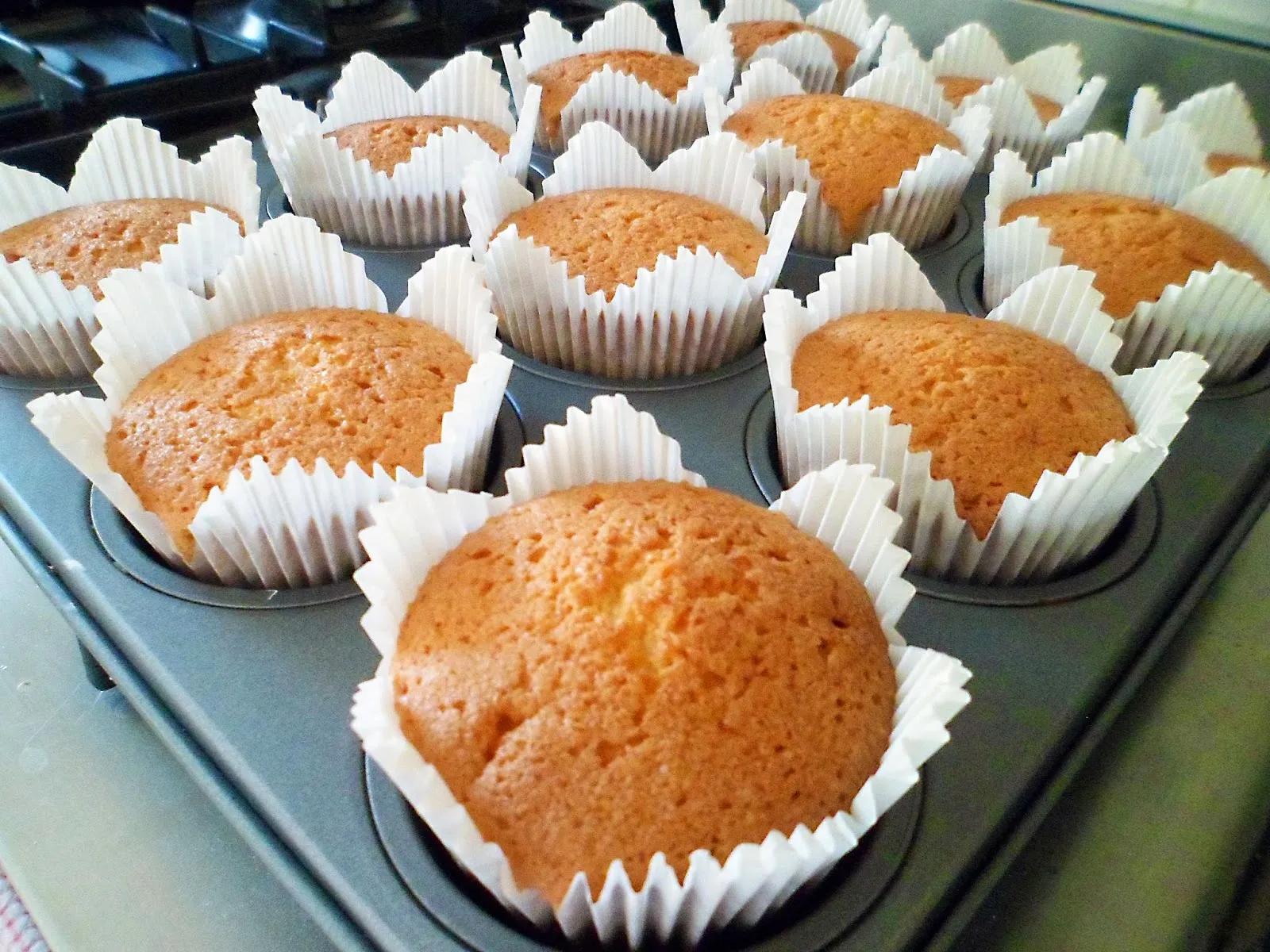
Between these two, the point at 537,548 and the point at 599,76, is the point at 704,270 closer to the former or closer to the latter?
the point at 537,548

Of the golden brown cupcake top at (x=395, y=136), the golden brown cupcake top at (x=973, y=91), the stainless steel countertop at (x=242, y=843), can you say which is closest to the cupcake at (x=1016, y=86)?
the golden brown cupcake top at (x=973, y=91)

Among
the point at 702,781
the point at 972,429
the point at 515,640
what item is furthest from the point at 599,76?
the point at 702,781

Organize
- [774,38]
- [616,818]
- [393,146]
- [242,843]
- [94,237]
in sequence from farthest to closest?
1. [774,38]
2. [393,146]
3. [94,237]
4. [242,843]
5. [616,818]

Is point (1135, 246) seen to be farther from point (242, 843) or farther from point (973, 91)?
point (242, 843)

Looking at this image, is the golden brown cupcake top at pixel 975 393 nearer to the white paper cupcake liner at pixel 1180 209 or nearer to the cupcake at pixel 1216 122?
the white paper cupcake liner at pixel 1180 209

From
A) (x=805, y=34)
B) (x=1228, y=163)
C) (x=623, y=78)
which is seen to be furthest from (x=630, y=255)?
(x=1228, y=163)
